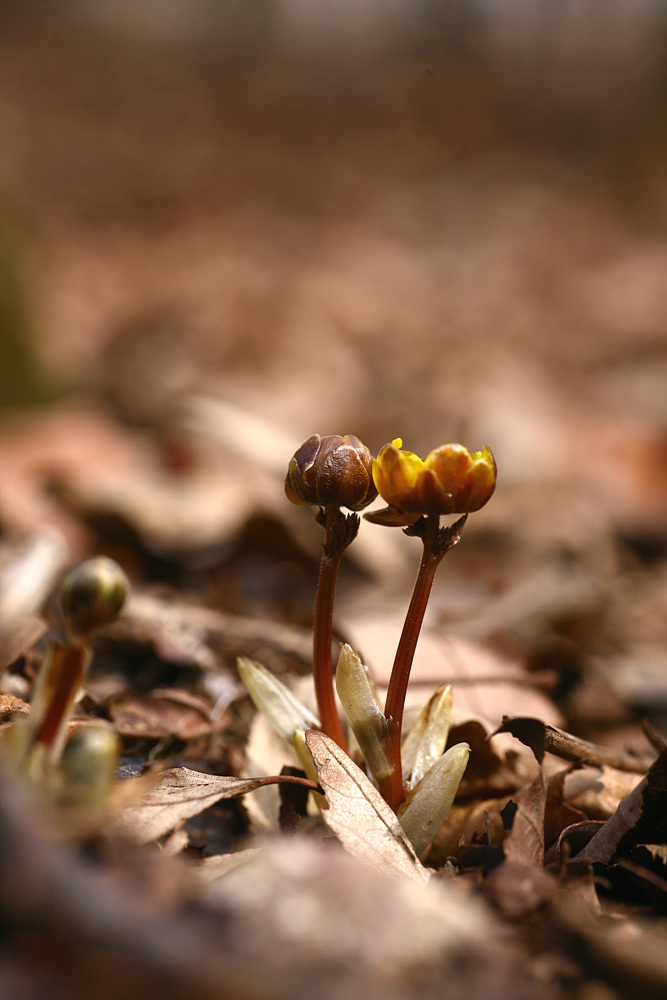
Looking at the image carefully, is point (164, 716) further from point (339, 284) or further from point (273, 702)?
point (339, 284)

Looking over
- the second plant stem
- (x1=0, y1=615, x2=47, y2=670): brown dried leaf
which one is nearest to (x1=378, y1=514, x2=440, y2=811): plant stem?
the second plant stem

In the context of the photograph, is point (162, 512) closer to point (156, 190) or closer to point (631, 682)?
point (631, 682)

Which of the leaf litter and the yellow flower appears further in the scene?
the yellow flower

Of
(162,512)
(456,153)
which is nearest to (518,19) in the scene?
(456,153)

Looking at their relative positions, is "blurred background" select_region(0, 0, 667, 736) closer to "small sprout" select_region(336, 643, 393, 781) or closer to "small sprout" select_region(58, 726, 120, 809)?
"small sprout" select_region(336, 643, 393, 781)

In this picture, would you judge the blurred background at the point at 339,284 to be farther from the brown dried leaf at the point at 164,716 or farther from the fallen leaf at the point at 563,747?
the brown dried leaf at the point at 164,716

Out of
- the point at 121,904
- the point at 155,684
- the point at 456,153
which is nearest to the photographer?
the point at 121,904

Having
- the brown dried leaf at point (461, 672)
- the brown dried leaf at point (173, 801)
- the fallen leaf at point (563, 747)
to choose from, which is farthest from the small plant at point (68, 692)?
the brown dried leaf at point (461, 672)

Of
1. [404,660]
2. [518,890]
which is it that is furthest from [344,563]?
[518,890]
